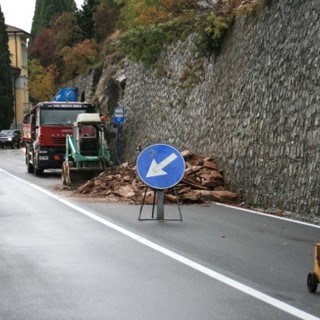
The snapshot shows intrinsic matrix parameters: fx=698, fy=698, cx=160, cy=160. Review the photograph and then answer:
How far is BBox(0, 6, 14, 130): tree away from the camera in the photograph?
3191 inches

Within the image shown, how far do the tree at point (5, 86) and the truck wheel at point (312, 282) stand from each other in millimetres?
76078

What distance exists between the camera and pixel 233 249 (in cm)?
979

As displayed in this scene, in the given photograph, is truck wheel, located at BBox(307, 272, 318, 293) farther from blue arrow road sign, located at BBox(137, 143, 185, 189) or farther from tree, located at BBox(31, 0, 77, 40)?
tree, located at BBox(31, 0, 77, 40)

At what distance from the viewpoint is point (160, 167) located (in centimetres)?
1270

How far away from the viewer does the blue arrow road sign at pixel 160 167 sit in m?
12.6

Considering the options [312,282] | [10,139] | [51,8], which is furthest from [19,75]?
[312,282]

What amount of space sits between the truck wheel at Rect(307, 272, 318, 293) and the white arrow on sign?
5.81 meters

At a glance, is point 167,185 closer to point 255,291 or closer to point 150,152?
point 150,152

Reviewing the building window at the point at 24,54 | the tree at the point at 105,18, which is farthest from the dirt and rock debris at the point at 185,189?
the building window at the point at 24,54

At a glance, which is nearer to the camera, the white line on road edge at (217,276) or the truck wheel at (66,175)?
the white line on road edge at (217,276)

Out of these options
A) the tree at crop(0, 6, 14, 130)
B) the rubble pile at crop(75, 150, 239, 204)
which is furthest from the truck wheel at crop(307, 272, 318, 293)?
the tree at crop(0, 6, 14, 130)

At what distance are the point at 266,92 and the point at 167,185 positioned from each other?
557 cm

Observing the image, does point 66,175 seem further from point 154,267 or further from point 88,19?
point 88,19

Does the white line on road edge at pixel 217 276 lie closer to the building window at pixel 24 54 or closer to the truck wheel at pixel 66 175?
the truck wheel at pixel 66 175
